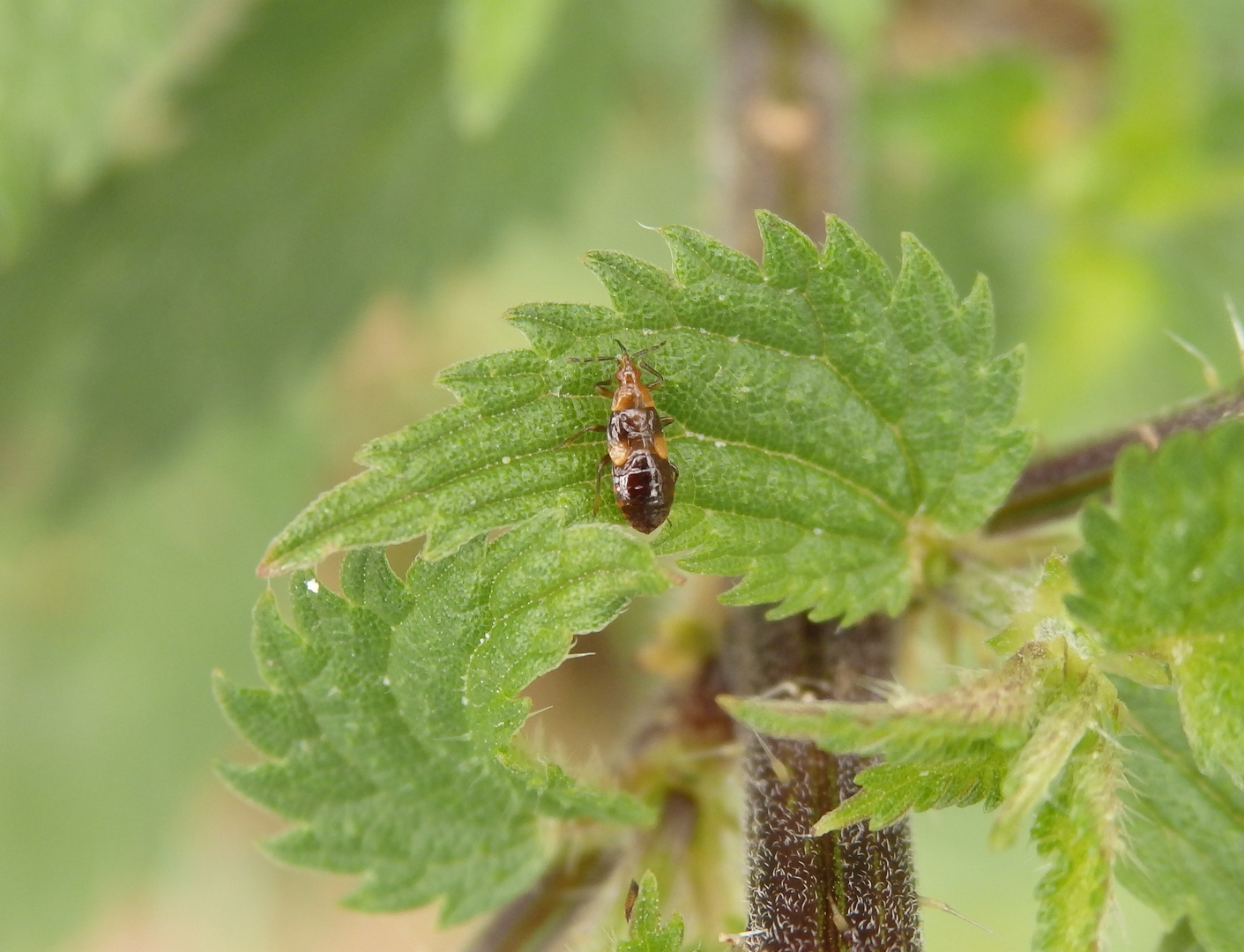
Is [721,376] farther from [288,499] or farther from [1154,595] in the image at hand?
[288,499]

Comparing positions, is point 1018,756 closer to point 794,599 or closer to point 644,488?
point 794,599

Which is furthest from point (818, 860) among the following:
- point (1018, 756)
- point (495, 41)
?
point (495, 41)

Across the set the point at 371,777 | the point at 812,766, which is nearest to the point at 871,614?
the point at 812,766

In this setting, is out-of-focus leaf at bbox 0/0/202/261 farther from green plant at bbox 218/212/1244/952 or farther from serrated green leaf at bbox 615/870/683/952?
serrated green leaf at bbox 615/870/683/952

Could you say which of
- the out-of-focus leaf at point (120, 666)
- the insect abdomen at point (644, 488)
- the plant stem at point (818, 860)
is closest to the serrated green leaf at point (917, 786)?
the plant stem at point (818, 860)

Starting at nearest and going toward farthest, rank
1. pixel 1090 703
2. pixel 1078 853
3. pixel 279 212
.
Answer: pixel 1078 853 → pixel 1090 703 → pixel 279 212

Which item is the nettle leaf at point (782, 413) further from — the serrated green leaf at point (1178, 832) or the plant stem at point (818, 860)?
the serrated green leaf at point (1178, 832)

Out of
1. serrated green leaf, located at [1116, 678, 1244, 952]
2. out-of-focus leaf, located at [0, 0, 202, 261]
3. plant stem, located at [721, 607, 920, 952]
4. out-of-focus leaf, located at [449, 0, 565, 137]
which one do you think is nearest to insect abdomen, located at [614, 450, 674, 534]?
plant stem, located at [721, 607, 920, 952]

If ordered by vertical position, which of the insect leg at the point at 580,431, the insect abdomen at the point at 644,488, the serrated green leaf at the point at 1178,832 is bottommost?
the serrated green leaf at the point at 1178,832
